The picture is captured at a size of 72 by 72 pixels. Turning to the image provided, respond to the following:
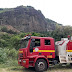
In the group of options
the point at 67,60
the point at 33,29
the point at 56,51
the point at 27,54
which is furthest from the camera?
the point at 33,29

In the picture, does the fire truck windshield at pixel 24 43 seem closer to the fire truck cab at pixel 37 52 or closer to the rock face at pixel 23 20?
the fire truck cab at pixel 37 52

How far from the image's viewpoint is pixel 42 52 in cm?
942

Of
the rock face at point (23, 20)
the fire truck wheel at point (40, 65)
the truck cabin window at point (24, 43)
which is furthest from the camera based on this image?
the rock face at point (23, 20)

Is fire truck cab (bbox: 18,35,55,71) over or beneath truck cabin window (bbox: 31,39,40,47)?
beneath

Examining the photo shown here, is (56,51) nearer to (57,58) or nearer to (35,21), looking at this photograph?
(57,58)

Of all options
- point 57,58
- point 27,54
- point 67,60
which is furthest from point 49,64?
point 27,54

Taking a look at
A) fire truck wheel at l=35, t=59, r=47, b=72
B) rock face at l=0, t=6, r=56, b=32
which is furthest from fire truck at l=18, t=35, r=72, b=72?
rock face at l=0, t=6, r=56, b=32

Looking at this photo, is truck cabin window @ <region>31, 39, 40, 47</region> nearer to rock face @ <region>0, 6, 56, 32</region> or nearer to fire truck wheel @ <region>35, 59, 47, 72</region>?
fire truck wheel @ <region>35, 59, 47, 72</region>

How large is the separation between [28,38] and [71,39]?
11.3 feet

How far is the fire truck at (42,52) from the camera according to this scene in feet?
29.8

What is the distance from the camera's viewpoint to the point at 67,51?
985cm

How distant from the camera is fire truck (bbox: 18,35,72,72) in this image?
9070 millimetres

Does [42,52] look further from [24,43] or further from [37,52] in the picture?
[24,43]

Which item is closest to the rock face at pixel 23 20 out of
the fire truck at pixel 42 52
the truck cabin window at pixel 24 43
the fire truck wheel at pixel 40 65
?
the truck cabin window at pixel 24 43
